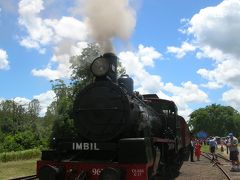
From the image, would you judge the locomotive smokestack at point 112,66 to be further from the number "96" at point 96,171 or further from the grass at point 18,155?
the grass at point 18,155

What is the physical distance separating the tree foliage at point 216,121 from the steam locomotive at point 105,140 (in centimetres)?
12223

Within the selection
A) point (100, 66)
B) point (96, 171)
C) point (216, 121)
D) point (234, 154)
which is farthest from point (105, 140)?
point (216, 121)

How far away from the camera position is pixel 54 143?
35.0 feet

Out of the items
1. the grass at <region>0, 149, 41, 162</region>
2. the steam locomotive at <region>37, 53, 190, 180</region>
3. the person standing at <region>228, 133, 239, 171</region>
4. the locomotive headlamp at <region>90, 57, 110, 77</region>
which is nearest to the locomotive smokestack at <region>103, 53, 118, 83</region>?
the steam locomotive at <region>37, 53, 190, 180</region>

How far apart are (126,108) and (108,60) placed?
1244 millimetres

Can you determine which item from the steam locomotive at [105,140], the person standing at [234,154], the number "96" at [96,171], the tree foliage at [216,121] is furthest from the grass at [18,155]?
the tree foliage at [216,121]

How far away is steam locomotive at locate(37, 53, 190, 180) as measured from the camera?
9500mm

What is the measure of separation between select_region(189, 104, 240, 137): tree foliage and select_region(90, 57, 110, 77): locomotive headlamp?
122411mm

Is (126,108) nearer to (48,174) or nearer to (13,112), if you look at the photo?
(48,174)

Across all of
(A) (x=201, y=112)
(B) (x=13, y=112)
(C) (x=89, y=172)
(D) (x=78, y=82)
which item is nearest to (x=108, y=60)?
(C) (x=89, y=172)

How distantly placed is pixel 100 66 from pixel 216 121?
129331mm

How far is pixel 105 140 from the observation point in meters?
10.4

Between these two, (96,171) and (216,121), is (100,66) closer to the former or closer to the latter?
(96,171)

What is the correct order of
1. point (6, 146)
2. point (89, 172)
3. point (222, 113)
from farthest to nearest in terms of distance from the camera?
point (222, 113)
point (6, 146)
point (89, 172)
